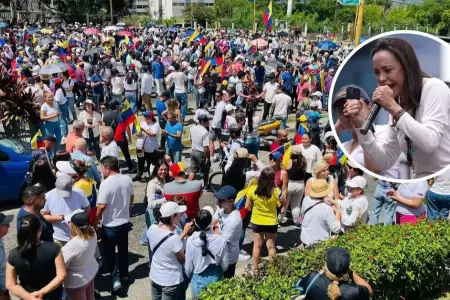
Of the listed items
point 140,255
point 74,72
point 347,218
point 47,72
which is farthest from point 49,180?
point 74,72

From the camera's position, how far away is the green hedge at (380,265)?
4273mm

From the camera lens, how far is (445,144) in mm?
1714

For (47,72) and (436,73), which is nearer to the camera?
(436,73)

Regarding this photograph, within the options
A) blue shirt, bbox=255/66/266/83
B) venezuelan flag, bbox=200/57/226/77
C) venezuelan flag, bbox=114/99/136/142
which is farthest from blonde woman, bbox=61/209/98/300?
blue shirt, bbox=255/66/266/83

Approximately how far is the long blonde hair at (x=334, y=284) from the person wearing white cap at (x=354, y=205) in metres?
2.17

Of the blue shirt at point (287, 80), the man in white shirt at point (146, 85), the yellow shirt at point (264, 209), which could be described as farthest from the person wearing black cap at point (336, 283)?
the blue shirt at point (287, 80)

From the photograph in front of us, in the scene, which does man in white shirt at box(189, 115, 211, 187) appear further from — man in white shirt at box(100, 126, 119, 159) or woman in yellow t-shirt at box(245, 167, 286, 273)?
woman in yellow t-shirt at box(245, 167, 286, 273)

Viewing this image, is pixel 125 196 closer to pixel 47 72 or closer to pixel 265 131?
pixel 265 131

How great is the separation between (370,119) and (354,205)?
476 centimetres

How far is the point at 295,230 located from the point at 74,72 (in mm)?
9917

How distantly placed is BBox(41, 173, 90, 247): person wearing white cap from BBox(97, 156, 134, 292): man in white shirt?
0.31 meters

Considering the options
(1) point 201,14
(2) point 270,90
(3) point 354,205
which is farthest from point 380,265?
(1) point 201,14

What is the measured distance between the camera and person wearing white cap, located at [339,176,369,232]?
6.19 meters

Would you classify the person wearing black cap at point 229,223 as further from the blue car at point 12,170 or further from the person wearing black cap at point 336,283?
the blue car at point 12,170
